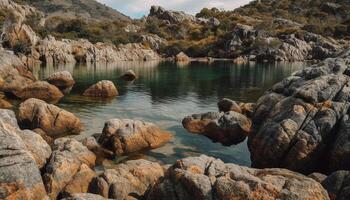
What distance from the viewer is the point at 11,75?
52.5 m

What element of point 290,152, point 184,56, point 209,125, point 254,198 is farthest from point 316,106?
point 184,56

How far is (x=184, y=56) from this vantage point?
161 m

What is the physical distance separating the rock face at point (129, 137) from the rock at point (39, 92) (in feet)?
73.1

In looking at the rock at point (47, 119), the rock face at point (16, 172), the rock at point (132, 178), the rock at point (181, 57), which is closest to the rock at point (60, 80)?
the rock at point (47, 119)

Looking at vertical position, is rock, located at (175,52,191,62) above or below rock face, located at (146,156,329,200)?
above

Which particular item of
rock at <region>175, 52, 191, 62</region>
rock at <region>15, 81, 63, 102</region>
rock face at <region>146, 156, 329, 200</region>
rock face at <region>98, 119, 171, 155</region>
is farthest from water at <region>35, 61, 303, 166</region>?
rock at <region>175, 52, 191, 62</region>

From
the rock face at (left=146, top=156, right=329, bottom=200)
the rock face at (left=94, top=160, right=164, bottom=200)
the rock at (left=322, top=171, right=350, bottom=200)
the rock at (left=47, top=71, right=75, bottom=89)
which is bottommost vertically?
the rock face at (left=94, top=160, right=164, bottom=200)

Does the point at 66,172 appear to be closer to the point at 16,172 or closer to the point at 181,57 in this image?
the point at 16,172

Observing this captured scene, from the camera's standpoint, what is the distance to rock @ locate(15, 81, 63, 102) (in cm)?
4953

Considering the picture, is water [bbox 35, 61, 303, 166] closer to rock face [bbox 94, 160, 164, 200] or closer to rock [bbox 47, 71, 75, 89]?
rock [bbox 47, 71, 75, 89]

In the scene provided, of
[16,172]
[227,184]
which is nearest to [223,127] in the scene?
[227,184]

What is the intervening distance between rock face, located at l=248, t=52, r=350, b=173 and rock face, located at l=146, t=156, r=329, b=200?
25.1ft

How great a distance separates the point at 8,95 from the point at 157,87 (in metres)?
26.9

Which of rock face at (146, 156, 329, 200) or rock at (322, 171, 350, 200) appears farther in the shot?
rock at (322, 171, 350, 200)
